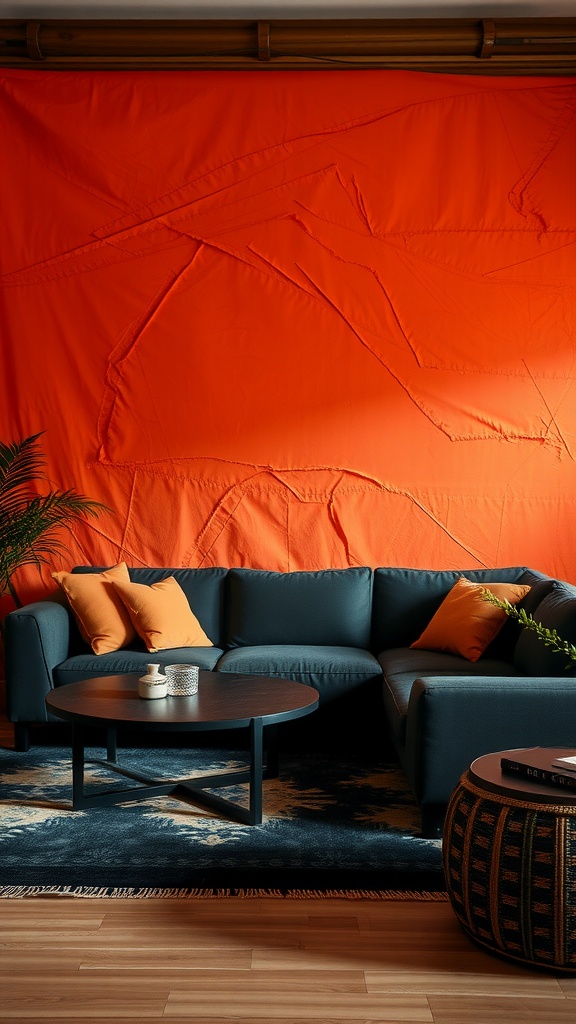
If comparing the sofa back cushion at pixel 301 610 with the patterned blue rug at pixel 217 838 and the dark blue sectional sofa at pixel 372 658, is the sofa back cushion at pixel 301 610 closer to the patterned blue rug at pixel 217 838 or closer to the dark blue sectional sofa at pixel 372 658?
the dark blue sectional sofa at pixel 372 658

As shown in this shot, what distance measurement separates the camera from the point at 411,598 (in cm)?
435

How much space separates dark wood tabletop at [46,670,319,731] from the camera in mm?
2855

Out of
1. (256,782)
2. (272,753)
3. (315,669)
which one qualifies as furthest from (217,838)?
(315,669)

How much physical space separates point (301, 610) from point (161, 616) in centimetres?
66

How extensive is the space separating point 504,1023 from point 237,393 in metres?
3.34

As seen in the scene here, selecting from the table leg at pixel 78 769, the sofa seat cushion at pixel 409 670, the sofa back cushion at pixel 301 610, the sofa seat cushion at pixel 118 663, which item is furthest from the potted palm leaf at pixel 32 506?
the sofa seat cushion at pixel 409 670

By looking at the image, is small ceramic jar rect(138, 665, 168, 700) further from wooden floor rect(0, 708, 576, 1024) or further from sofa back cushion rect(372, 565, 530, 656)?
sofa back cushion rect(372, 565, 530, 656)

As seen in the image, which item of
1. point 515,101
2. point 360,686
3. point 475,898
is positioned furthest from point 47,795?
point 515,101

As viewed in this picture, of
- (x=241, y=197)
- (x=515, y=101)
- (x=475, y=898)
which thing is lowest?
(x=475, y=898)

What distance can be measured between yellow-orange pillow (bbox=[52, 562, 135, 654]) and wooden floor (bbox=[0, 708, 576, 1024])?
171cm

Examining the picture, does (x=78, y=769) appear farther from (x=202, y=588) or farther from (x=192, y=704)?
(x=202, y=588)

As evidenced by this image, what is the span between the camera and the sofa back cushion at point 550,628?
10.5 feet

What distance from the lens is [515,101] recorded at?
4.61 metres

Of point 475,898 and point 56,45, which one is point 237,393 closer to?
point 56,45
